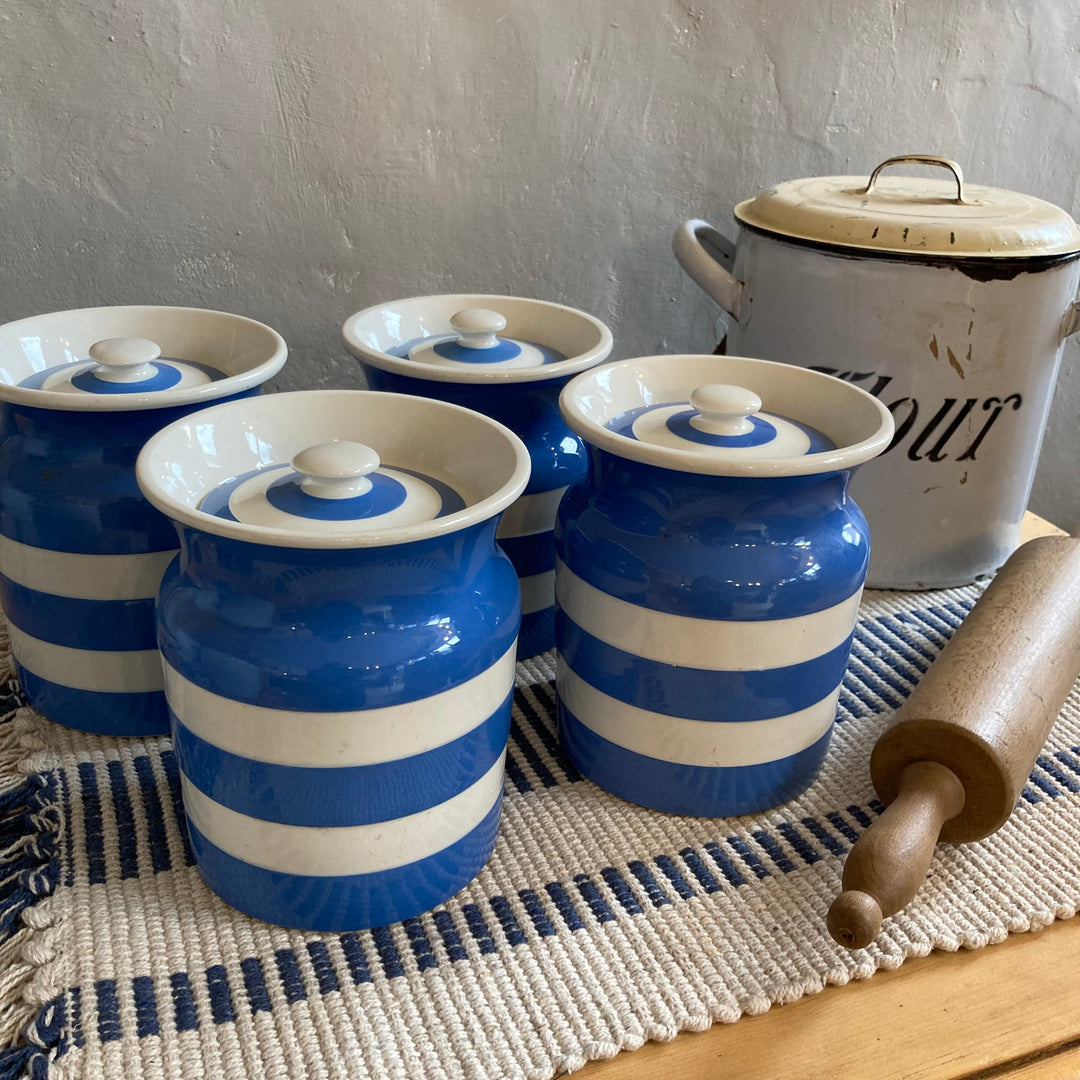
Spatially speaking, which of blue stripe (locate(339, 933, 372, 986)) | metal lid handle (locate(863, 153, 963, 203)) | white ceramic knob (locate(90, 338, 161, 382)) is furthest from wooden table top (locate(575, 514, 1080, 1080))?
metal lid handle (locate(863, 153, 963, 203))

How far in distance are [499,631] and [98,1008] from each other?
24 centimetres

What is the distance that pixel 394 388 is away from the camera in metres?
0.65

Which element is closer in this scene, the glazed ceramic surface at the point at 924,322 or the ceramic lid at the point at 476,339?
the ceramic lid at the point at 476,339

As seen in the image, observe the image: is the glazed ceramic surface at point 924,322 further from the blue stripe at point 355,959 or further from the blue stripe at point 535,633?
the blue stripe at point 355,959

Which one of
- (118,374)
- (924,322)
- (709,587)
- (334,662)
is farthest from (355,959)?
(924,322)

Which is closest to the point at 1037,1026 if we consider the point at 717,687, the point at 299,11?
the point at 717,687

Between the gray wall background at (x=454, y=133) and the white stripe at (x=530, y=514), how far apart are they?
29 cm

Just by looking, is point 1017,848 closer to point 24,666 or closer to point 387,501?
point 387,501

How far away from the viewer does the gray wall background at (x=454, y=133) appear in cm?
75

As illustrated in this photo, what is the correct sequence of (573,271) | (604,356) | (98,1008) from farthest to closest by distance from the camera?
(573,271)
(604,356)
(98,1008)

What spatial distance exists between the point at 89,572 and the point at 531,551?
28 cm

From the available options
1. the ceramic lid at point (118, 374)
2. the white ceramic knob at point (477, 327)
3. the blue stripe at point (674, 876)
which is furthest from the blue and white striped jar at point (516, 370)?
the blue stripe at point (674, 876)

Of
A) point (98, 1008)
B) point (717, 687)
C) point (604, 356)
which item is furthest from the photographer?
point (604, 356)

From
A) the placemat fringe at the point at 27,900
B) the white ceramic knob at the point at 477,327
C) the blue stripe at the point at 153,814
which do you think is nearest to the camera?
the placemat fringe at the point at 27,900
